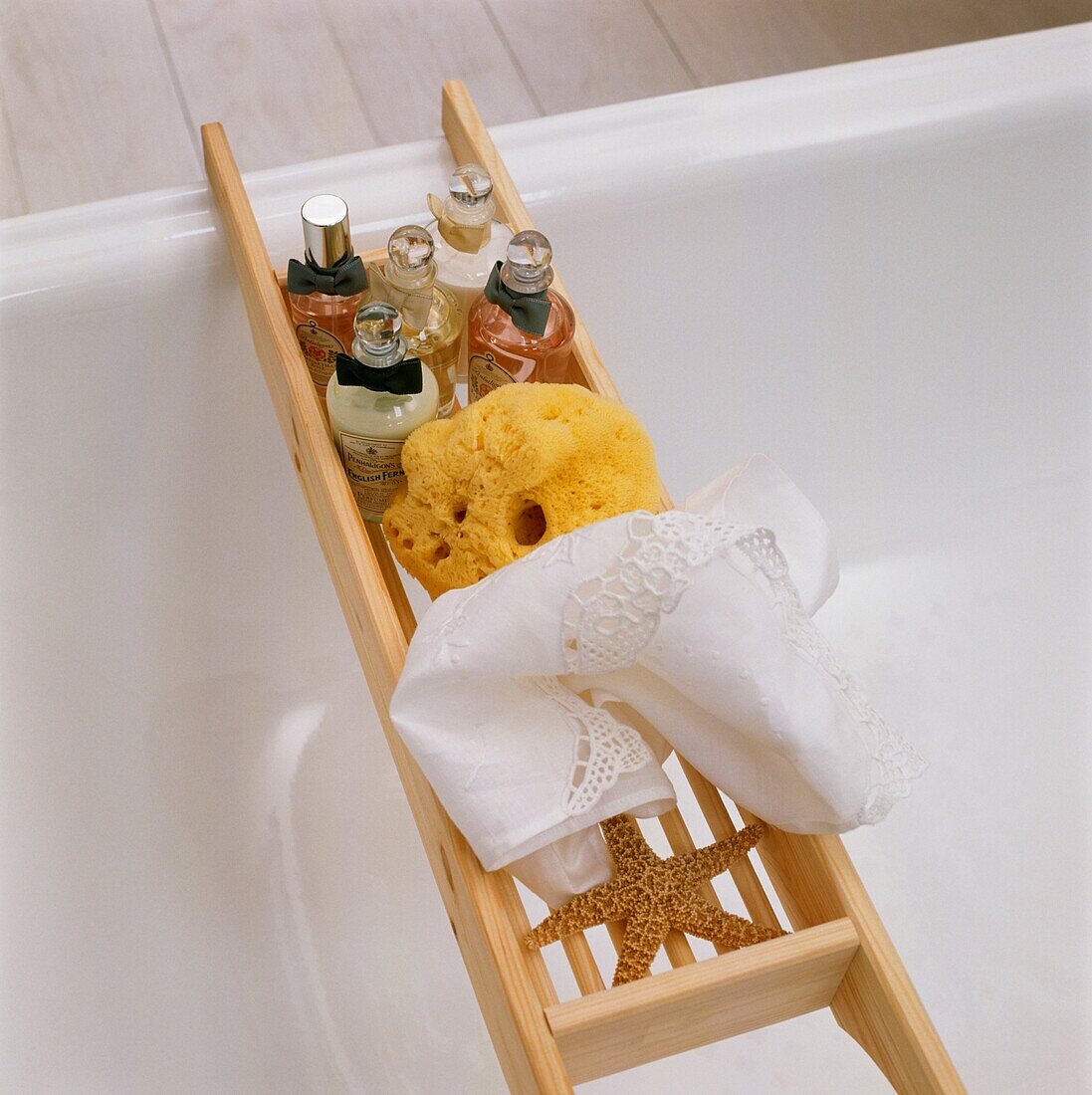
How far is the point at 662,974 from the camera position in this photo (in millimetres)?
585

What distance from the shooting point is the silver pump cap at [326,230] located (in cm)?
75

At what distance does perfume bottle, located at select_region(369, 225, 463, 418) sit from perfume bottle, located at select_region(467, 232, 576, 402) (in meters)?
0.02

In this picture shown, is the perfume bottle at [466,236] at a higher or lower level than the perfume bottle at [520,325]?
higher

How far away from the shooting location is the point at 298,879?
115 centimetres

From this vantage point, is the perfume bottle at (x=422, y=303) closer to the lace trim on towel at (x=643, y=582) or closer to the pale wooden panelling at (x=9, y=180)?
the lace trim on towel at (x=643, y=582)

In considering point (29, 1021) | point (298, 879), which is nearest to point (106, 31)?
point (298, 879)

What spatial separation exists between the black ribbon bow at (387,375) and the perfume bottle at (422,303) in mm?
56

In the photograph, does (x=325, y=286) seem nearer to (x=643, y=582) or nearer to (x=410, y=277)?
(x=410, y=277)

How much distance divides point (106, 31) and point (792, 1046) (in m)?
1.71

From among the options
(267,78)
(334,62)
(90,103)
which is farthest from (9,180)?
(334,62)

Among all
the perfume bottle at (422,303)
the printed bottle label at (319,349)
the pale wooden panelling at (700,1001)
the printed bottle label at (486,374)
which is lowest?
the pale wooden panelling at (700,1001)

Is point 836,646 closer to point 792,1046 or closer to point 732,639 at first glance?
point 792,1046

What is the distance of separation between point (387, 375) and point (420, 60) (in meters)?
1.30

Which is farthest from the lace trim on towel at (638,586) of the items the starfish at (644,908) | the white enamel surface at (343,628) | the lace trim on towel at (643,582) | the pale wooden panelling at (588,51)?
the pale wooden panelling at (588,51)
